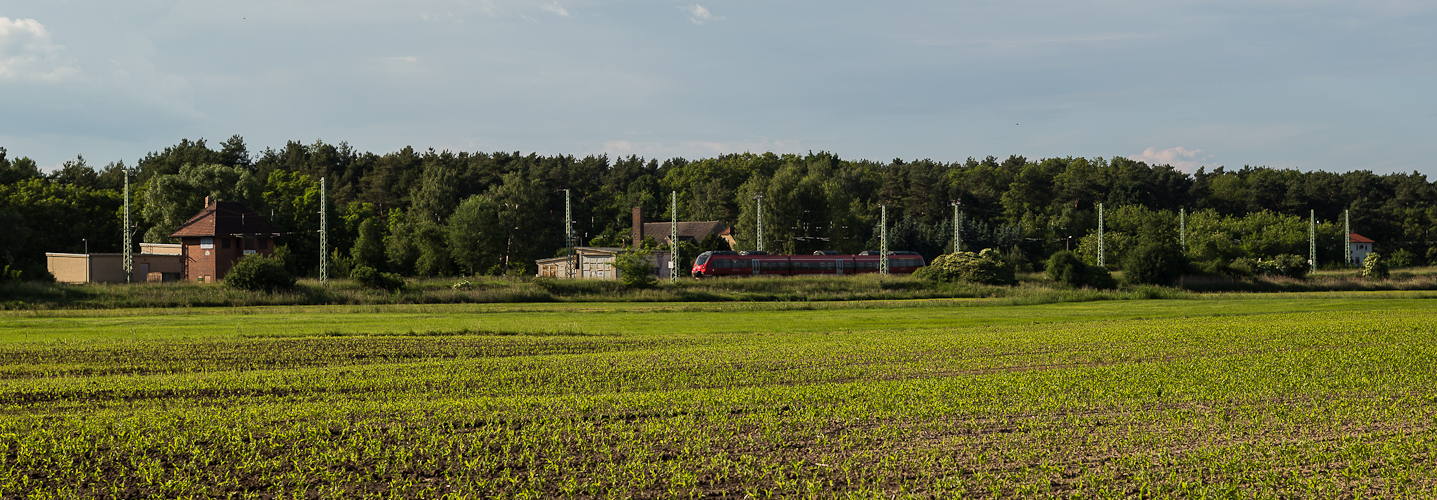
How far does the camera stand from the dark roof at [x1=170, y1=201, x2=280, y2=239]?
68812 mm

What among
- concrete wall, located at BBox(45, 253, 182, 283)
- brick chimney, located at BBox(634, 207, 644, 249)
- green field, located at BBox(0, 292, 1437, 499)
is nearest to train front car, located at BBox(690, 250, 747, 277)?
brick chimney, located at BBox(634, 207, 644, 249)

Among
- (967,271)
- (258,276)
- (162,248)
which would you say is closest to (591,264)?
(967,271)

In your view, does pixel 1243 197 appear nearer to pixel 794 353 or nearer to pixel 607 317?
pixel 607 317

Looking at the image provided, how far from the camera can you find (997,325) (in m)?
31.5

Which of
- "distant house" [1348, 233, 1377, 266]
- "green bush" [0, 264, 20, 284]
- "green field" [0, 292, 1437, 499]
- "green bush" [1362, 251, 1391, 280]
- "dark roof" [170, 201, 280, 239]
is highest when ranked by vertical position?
"dark roof" [170, 201, 280, 239]

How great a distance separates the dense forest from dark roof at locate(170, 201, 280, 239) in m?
3.86

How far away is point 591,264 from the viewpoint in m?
81.7

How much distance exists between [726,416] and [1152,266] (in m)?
60.2

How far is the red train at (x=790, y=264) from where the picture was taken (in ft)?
240

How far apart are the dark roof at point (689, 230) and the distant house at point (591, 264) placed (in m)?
31.8

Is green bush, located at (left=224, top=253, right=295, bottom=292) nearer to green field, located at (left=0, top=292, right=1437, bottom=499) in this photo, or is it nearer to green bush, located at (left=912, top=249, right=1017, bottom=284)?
green field, located at (left=0, top=292, right=1437, bottom=499)

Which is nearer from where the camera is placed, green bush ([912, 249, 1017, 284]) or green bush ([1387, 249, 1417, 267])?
green bush ([912, 249, 1017, 284])

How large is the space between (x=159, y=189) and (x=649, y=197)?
6816 cm

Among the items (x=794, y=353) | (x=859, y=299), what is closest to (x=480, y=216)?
(x=859, y=299)
